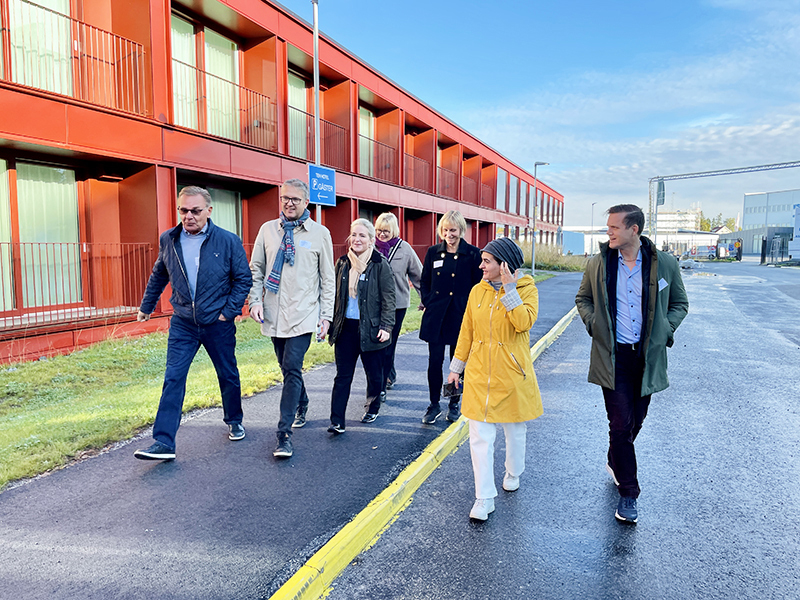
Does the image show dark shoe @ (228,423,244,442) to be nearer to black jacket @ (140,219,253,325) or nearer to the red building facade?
black jacket @ (140,219,253,325)

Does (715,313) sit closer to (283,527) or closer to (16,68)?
(283,527)

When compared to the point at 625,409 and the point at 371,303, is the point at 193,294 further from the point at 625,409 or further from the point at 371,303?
the point at 625,409

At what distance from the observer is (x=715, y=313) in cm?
1451

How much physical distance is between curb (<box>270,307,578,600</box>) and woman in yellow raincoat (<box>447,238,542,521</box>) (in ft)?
1.76

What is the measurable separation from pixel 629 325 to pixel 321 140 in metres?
15.0

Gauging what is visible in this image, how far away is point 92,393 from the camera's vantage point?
6.52 m

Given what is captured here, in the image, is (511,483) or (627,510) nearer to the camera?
(627,510)

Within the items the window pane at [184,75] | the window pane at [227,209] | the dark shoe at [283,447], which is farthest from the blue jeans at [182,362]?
the window pane at [227,209]

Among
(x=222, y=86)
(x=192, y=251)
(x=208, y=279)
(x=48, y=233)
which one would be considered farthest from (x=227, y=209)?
→ (x=208, y=279)

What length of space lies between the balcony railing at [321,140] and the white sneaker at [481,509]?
527 inches

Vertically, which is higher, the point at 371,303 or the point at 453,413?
the point at 371,303

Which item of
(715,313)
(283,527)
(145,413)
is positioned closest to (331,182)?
(145,413)

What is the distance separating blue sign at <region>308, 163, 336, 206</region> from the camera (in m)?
11.4

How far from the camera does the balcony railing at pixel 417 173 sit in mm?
22953
